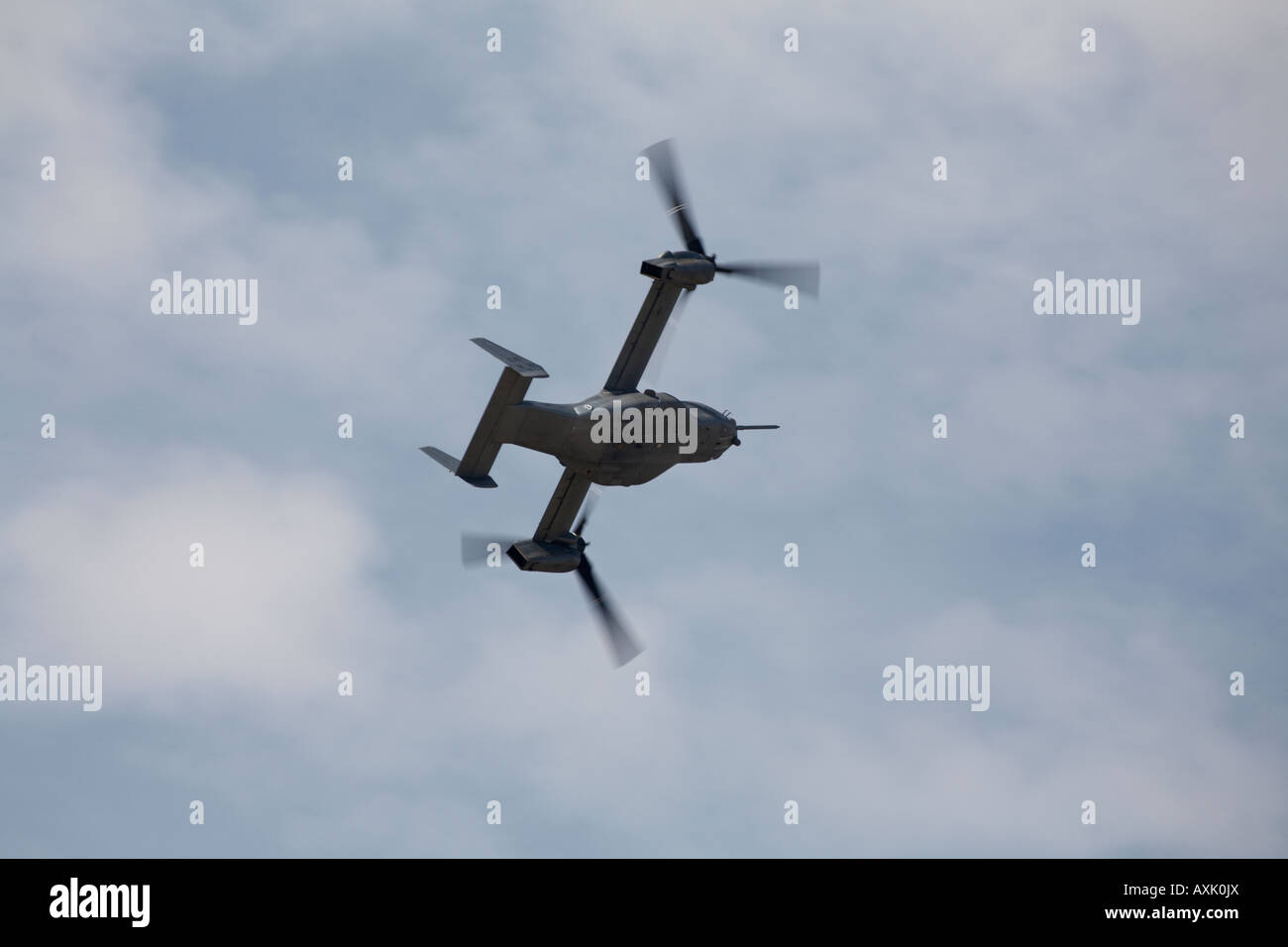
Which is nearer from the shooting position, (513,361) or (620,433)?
(513,361)

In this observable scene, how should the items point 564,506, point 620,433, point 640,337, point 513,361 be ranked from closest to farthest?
point 513,361 → point 620,433 → point 640,337 → point 564,506

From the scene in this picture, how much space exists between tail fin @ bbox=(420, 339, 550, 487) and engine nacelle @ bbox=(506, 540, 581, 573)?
19.4 ft

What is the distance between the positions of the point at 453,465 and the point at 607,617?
9.16 metres

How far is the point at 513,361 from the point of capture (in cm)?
6962

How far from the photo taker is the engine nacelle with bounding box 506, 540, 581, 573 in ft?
252

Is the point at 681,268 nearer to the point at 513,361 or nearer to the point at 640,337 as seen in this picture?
the point at 640,337

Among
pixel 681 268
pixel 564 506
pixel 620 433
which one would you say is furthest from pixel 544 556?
pixel 681 268

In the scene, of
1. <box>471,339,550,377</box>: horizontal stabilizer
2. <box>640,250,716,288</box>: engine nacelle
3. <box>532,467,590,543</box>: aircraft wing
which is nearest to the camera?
<box>471,339,550,377</box>: horizontal stabilizer

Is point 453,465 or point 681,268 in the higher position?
point 681,268

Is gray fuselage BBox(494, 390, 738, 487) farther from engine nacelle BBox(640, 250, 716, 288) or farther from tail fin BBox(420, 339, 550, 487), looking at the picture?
engine nacelle BBox(640, 250, 716, 288)

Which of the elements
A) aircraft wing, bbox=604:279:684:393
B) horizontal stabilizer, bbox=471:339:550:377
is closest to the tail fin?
horizontal stabilizer, bbox=471:339:550:377

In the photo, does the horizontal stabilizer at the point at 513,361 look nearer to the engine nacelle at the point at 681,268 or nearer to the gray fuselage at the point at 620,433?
the gray fuselage at the point at 620,433
